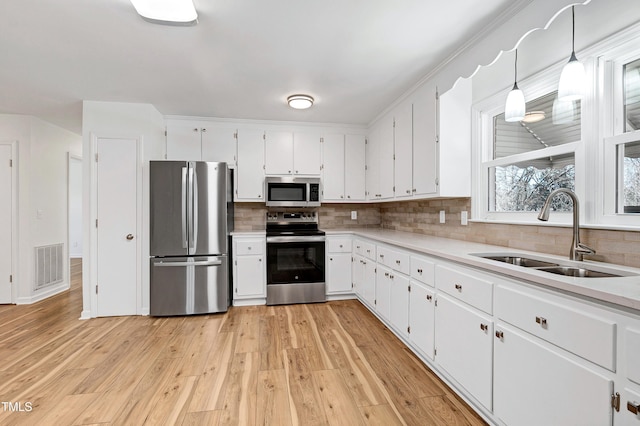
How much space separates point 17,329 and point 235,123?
321cm

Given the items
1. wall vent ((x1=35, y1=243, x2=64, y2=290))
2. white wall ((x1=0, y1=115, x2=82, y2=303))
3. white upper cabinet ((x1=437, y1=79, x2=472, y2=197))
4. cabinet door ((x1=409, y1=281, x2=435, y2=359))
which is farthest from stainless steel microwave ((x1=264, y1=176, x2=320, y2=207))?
wall vent ((x1=35, y1=243, x2=64, y2=290))

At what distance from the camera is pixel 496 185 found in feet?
8.48

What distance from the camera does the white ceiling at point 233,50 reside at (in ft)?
5.94

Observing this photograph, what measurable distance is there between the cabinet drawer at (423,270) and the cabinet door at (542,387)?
64 cm

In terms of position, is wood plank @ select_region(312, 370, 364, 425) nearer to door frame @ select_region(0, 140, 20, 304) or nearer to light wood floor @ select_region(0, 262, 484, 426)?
light wood floor @ select_region(0, 262, 484, 426)

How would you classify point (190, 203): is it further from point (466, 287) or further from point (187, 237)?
point (466, 287)

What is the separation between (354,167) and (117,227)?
306cm

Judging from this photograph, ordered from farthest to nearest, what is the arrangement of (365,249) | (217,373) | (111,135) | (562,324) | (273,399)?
1. (365,249)
2. (111,135)
3. (217,373)
4. (273,399)
5. (562,324)

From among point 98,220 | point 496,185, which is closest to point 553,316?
point 496,185

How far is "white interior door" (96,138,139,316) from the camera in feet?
11.0

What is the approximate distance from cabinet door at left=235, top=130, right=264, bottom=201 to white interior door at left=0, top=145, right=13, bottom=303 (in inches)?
114

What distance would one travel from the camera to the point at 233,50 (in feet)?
7.39

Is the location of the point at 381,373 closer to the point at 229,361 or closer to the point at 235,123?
the point at 229,361

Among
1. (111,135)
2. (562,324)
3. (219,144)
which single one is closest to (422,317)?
(562,324)
